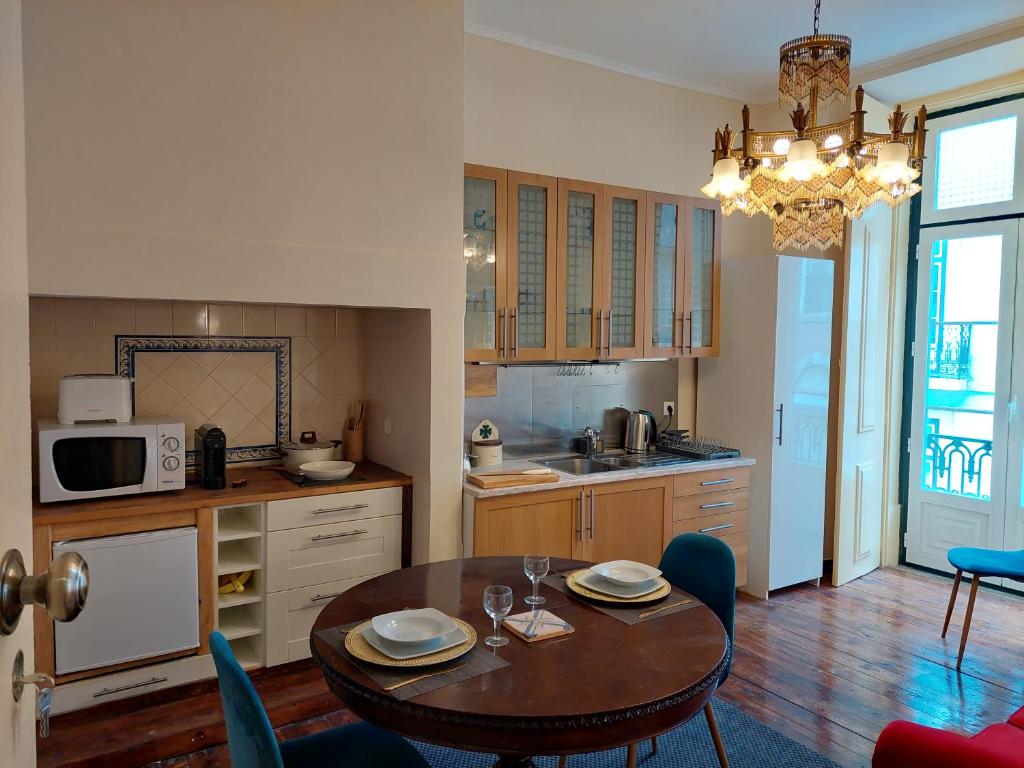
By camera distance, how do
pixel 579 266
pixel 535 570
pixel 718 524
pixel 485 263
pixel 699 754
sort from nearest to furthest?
1. pixel 535 570
2. pixel 699 754
3. pixel 485 263
4. pixel 579 266
5. pixel 718 524

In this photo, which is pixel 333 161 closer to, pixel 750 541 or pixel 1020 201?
pixel 750 541

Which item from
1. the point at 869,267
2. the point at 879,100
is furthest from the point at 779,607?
the point at 879,100

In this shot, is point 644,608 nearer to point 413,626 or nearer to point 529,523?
point 413,626

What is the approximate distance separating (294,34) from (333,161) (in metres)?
0.51

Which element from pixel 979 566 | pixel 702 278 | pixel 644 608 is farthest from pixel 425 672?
pixel 702 278

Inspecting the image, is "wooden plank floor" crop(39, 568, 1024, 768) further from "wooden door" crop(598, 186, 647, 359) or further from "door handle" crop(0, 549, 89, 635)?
"door handle" crop(0, 549, 89, 635)

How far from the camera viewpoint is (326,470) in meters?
3.38

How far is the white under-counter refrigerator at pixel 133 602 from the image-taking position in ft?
9.09

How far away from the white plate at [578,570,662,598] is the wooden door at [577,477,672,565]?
136 cm

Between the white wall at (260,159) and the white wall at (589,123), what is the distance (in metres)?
0.52

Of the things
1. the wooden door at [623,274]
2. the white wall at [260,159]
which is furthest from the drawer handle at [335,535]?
the wooden door at [623,274]

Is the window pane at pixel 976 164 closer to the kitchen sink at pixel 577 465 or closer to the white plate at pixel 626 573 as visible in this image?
the kitchen sink at pixel 577 465

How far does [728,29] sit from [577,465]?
8.04 ft

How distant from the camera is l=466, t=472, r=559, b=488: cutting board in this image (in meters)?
3.45
